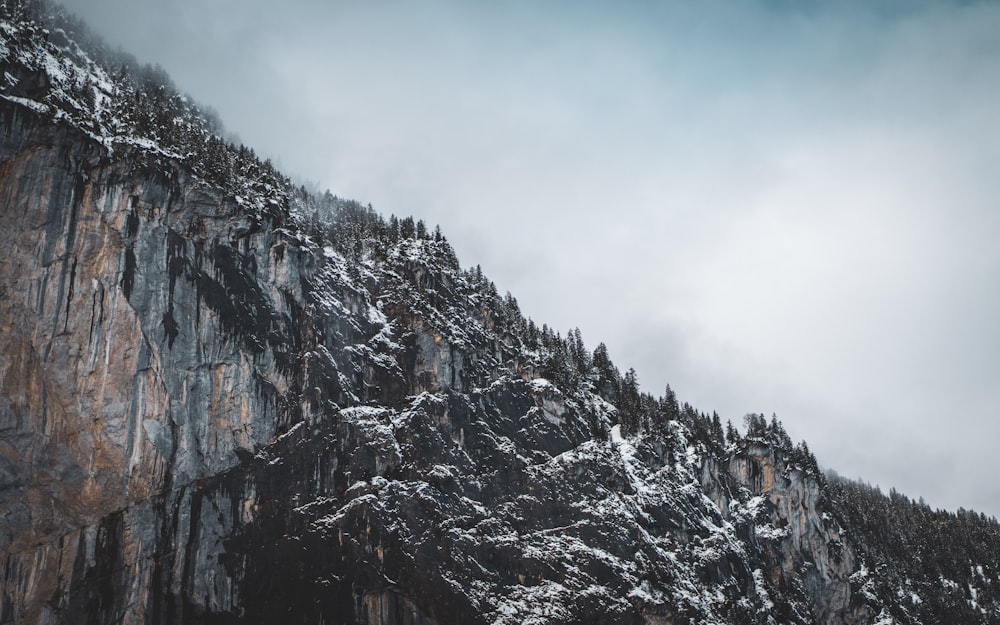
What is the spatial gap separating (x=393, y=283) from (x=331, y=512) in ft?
83.9

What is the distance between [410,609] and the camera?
6881 cm

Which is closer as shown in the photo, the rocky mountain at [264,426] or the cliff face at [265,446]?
the cliff face at [265,446]

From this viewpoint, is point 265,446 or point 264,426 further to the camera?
point 264,426

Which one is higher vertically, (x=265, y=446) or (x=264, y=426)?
(x=264, y=426)

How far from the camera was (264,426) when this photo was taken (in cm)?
7131

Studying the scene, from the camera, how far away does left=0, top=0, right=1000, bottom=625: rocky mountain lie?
207 feet

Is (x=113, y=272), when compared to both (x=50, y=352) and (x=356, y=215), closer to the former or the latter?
(x=50, y=352)

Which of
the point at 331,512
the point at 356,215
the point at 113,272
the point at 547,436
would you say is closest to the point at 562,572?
the point at 547,436

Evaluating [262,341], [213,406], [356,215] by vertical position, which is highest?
[356,215]

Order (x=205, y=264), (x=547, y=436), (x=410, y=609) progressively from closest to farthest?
1. (x=410, y=609)
2. (x=205, y=264)
3. (x=547, y=436)

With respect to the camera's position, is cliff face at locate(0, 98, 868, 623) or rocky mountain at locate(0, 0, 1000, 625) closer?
cliff face at locate(0, 98, 868, 623)

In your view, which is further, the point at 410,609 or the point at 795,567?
the point at 795,567

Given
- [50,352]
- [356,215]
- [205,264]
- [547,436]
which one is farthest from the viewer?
[356,215]

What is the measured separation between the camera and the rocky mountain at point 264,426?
63.2 meters
